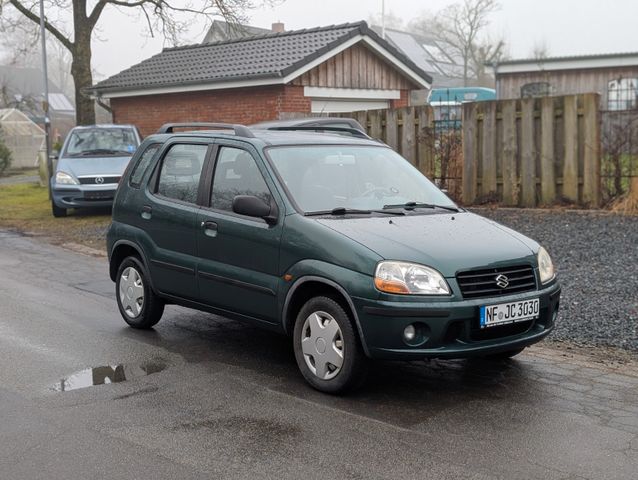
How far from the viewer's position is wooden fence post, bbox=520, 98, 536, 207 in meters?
13.9

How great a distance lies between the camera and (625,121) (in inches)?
553

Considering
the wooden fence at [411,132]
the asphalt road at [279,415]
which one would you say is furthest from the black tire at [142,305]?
the wooden fence at [411,132]

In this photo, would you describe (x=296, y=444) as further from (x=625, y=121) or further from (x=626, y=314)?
(x=625, y=121)

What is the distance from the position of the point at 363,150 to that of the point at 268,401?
2432mm

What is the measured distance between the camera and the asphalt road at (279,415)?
4.49 meters

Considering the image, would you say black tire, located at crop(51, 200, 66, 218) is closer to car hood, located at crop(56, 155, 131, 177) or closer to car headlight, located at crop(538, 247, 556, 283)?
car hood, located at crop(56, 155, 131, 177)

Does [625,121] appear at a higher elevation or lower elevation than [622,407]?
higher

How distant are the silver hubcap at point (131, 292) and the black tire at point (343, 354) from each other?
92.9 inches

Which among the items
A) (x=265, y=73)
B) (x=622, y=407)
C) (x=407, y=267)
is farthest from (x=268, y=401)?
(x=265, y=73)

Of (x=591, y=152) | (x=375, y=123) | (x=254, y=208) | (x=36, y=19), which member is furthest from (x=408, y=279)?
(x=36, y=19)

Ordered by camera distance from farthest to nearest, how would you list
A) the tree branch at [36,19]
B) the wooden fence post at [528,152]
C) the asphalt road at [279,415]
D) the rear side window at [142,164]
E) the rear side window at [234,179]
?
the tree branch at [36,19], the wooden fence post at [528,152], the rear side window at [142,164], the rear side window at [234,179], the asphalt road at [279,415]

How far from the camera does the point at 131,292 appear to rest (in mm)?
7801

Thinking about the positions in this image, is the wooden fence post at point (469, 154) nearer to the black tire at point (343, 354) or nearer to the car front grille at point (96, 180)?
the car front grille at point (96, 180)

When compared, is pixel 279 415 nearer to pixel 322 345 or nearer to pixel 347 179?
pixel 322 345
